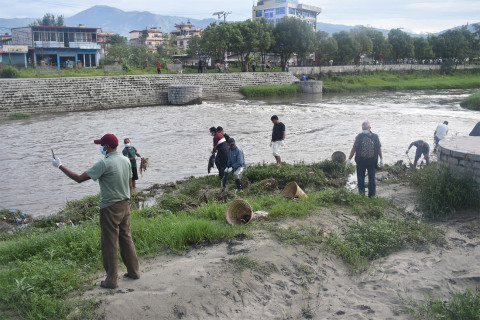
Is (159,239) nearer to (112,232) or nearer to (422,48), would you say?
(112,232)

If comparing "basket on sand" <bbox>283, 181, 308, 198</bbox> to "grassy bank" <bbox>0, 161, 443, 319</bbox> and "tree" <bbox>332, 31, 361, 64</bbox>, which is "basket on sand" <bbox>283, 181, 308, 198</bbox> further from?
"tree" <bbox>332, 31, 361, 64</bbox>

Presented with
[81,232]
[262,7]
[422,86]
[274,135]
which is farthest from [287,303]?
[262,7]

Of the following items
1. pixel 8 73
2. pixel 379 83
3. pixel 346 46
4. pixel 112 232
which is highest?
pixel 346 46

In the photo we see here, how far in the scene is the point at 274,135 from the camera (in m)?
12.7

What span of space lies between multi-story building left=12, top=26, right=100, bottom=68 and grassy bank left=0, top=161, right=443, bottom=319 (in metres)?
51.0

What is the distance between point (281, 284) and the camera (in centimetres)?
538

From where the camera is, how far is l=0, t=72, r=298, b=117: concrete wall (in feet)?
95.1

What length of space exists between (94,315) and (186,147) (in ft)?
46.8

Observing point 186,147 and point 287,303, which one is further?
point 186,147

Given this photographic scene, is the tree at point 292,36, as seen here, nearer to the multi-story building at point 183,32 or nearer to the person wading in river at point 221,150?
the person wading in river at point 221,150

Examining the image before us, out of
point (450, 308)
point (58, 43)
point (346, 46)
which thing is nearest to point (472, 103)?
point (346, 46)

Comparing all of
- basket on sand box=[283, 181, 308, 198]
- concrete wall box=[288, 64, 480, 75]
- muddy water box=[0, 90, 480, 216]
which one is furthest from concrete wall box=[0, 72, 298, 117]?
basket on sand box=[283, 181, 308, 198]

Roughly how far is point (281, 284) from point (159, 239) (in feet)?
6.58

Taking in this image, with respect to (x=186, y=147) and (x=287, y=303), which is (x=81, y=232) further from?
(x=186, y=147)
